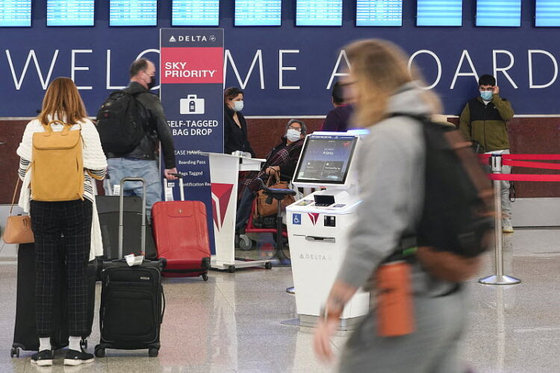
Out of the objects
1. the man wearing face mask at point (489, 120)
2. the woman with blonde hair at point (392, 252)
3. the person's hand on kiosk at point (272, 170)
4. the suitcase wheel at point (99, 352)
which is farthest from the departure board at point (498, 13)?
the woman with blonde hair at point (392, 252)

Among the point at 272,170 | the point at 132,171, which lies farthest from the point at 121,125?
the point at 272,170

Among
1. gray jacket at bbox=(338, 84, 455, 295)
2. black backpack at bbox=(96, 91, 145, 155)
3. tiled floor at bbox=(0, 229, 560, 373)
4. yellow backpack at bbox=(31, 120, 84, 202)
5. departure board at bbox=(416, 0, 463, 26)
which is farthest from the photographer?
departure board at bbox=(416, 0, 463, 26)

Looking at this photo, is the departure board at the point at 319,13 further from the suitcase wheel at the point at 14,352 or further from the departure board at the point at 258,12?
the suitcase wheel at the point at 14,352

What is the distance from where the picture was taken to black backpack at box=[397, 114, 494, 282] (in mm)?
2697

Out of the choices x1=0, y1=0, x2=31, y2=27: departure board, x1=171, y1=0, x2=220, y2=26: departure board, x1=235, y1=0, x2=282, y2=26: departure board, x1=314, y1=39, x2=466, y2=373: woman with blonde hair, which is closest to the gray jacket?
x1=314, y1=39, x2=466, y2=373: woman with blonde hair

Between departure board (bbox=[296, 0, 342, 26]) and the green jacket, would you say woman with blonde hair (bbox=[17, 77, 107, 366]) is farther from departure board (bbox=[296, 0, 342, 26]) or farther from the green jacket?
the green jacket

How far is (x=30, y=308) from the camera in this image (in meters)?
5.78

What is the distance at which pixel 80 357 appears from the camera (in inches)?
221

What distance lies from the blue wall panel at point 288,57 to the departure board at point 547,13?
10 cm

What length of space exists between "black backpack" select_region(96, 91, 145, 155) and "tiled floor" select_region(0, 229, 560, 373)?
126 centimetres

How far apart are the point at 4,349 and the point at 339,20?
6.83m

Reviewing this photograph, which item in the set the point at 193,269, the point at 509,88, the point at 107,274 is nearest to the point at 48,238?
the point at 107,274

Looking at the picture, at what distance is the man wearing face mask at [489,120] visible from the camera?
11656mm

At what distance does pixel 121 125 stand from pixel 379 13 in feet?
14.9
